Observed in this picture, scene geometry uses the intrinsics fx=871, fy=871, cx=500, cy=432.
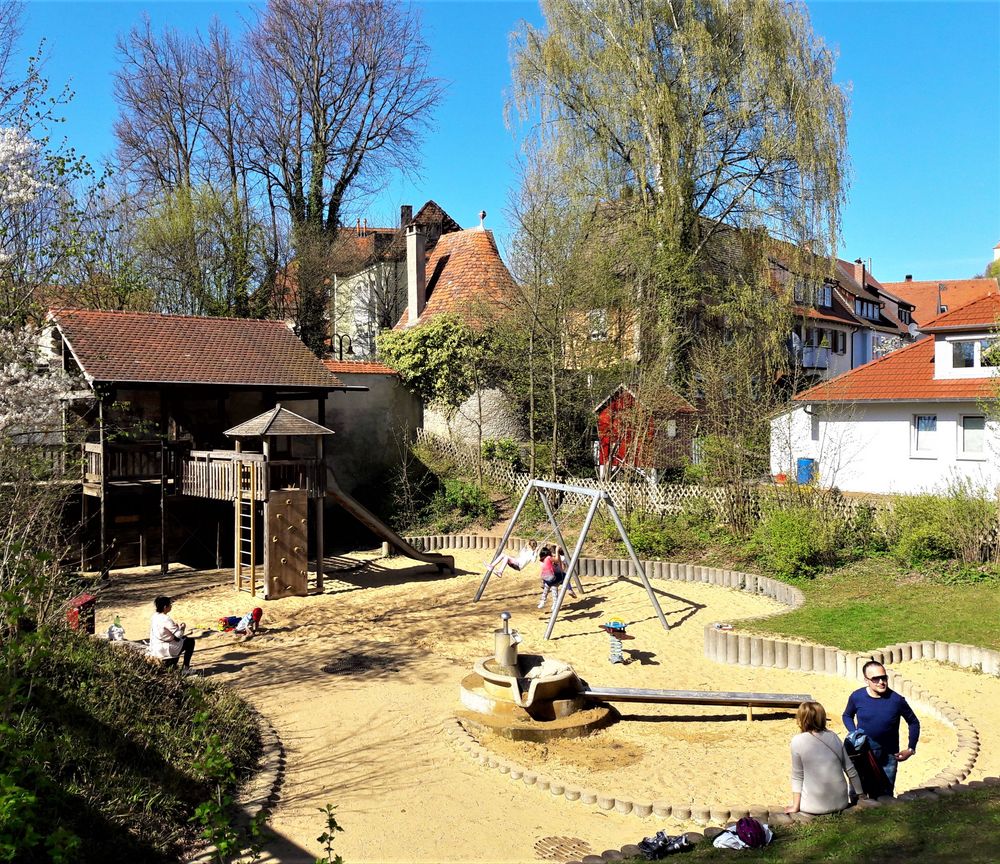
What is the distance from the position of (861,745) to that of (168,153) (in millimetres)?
35909

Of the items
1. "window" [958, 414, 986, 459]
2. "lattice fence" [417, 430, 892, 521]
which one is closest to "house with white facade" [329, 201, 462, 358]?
"lattice fence" [417, 430, 892, 521]

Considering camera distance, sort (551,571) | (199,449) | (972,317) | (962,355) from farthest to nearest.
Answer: (962,355), (972,317), (199,449), (551,571)

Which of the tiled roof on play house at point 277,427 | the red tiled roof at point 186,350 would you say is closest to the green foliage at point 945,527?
the tiled roof on play house at point 277,427

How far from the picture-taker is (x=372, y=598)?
1781 cm

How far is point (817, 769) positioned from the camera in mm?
6312

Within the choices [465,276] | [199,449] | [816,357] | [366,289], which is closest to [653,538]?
[199,449]

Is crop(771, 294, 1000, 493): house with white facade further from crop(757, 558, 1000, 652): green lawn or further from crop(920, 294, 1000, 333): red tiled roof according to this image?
crop(757, 558, 1000, 652): green lawn

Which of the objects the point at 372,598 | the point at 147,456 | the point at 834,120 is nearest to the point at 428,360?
the point at 147,456

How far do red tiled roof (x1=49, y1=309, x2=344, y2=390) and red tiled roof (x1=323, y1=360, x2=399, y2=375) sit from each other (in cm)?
259

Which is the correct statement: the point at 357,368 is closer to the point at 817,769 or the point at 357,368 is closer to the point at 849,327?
A: the point at 817,769

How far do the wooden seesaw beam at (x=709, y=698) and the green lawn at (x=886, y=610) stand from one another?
2718 millimetres

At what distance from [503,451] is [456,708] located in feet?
54.7

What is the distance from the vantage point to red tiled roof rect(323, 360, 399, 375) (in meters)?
27.5

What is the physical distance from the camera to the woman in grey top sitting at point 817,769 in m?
6.30
